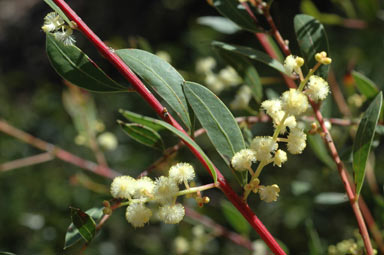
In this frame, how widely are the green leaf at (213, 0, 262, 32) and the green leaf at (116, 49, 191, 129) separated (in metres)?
0.31

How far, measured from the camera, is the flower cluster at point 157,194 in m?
0.75

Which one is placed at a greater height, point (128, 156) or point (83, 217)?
point (83, 217)

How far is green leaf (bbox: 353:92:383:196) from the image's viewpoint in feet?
2.80

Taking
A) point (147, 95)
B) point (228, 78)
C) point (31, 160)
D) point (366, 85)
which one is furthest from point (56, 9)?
point (31, 160)

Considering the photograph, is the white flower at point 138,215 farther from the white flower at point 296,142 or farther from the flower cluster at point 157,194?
the white flower at point 296,142

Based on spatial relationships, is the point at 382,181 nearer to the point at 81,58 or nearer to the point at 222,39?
the point at 222,39

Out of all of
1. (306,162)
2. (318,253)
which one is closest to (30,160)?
(318,253)

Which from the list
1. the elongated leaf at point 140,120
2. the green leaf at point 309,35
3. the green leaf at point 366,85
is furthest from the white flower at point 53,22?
the green leaf at point 366,85

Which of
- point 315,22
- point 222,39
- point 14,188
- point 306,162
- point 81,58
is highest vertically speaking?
point 81,58

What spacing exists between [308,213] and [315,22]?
1.38 metres

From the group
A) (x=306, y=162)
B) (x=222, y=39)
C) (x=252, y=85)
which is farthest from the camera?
(x=222, y=39)

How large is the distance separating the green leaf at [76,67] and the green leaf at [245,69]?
361 mm

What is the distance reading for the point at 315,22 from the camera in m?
1.00

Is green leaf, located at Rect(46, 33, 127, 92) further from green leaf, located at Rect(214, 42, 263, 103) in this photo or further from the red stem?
green leaf, located at Rect(214, 42, 263, 103)
